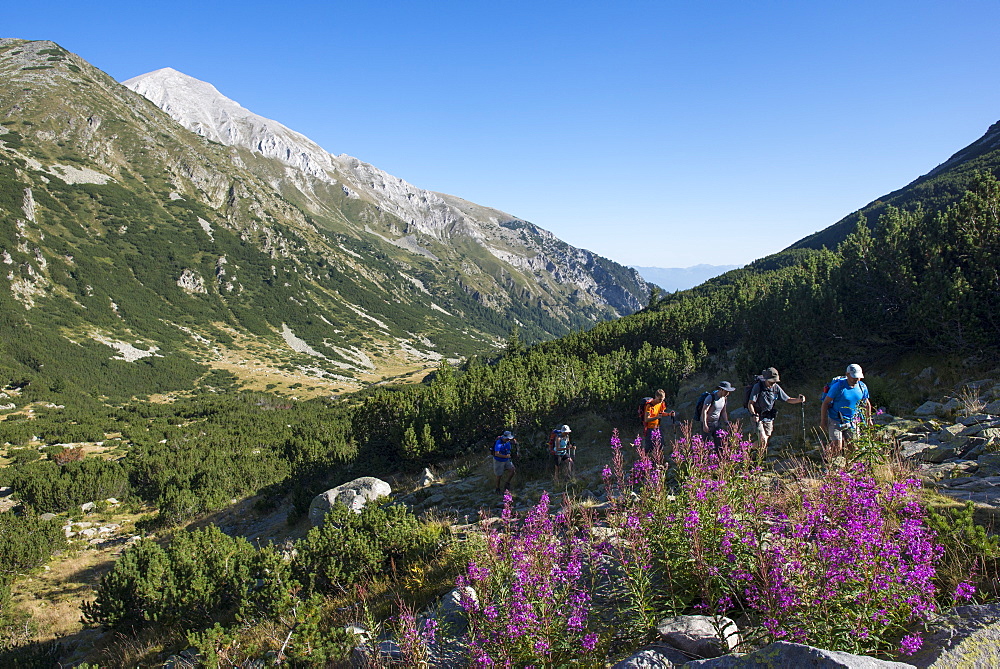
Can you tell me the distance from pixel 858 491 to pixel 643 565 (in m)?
1.54

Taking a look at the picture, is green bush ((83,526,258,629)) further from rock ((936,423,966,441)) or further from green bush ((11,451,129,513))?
green bush ((11,451,129,513))

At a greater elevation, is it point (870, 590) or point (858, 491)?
point (858, 491)

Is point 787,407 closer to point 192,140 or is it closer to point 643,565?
point 643,565

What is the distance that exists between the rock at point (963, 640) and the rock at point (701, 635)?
97cm

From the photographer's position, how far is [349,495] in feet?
38.5

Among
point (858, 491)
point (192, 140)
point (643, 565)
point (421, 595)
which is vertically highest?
point (192, 140)

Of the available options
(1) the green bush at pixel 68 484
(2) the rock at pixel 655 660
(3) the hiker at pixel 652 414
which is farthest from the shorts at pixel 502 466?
(1) the green bush at pixel 68 484

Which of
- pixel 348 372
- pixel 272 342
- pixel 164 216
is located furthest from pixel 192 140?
pixel 348 372

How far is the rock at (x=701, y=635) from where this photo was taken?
3.17m

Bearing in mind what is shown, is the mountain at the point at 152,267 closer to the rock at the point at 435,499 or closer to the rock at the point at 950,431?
the rock at the point at 435,499

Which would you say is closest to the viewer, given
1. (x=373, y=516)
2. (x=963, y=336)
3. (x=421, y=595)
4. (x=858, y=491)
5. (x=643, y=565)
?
(x=858, y=491)

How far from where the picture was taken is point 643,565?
3.39 meters

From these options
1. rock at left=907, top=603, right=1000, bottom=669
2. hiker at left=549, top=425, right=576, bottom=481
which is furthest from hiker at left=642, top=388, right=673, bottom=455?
rock at left=907, top=603, right=1000, bottom=669

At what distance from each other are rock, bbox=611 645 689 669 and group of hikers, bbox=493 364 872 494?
7.30ft
